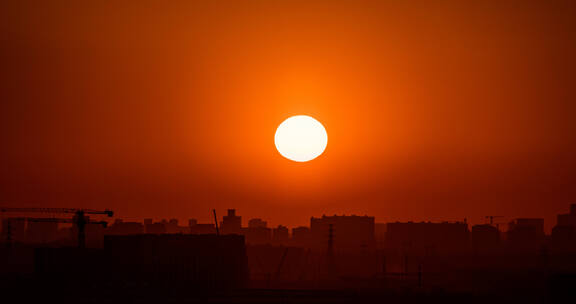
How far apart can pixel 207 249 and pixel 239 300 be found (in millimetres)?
13292

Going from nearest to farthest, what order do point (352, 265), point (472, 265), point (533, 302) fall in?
point (533, 302), point (352, 265), point (472, 265)

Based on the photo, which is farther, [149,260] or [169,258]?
[169,258]

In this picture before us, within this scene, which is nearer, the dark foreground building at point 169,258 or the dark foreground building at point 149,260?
the dark foreground building at point 149,260

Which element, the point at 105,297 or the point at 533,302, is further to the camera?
the point at 533,302

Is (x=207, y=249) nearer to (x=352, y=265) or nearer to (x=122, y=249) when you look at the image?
(x=122, y=249)

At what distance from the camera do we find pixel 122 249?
7269cm

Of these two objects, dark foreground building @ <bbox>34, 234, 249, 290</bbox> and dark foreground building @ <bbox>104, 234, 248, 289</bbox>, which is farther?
dark foreground building @ <bbox>104, 234, 248, 289</bbox>

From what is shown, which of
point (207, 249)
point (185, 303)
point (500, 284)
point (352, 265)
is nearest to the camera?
point (185, 303)

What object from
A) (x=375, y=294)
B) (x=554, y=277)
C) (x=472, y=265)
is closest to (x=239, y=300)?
(x=375, y=294)

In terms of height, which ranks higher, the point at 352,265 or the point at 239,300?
the point at 352,265

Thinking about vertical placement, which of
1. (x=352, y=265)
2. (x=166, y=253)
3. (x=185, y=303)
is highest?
(x=352, y=265)

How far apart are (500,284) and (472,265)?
4941 cm

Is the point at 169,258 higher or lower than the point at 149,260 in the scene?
higher

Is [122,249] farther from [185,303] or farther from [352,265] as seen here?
[352,265]
